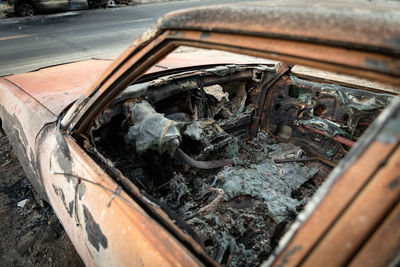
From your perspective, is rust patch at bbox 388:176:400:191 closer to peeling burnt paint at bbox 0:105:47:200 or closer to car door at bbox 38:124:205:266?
car door at bbox 38:124:205:266

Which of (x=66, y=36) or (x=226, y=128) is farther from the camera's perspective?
(x=66, y=36)

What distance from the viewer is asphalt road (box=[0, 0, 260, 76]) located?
639 centimetres

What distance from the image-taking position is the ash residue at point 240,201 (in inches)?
66.3

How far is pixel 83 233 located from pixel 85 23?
1120cm

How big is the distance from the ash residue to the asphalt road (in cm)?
436

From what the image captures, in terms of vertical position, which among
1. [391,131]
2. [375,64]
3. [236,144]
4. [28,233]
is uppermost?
[375,64]

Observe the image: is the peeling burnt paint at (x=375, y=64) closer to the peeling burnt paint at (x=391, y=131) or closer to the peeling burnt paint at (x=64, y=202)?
the peeling burnt paint at (x=391, y=131)

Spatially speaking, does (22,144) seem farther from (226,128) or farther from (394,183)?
(394,183)

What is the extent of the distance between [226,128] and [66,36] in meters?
8.38

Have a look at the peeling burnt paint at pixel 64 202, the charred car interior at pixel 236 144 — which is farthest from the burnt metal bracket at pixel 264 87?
the peeling burnt paint at pixel 64 202

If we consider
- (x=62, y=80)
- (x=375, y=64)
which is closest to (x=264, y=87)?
(x=62, y=80)

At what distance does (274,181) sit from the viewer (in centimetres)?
241

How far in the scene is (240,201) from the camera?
2.10 m

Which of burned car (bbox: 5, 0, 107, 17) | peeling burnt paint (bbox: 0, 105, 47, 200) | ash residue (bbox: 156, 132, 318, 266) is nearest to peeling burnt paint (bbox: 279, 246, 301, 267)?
ash residue (bbox: 156, 132, 318, 266)
